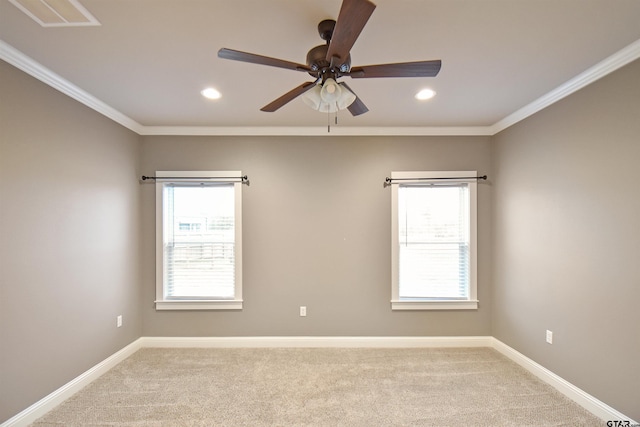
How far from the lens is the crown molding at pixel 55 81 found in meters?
1.89

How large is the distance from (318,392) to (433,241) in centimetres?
208

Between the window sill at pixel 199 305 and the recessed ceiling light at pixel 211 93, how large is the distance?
7.38 feet

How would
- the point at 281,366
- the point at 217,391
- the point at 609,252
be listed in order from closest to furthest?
1. the point at 609,252
2. the point at 217,391
3. the point at 281,366

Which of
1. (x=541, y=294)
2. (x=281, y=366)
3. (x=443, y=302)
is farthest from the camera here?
(x=443, y=302)

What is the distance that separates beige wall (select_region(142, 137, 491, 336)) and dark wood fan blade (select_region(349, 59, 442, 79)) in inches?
74.9

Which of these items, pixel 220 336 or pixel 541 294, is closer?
pixel 541 294

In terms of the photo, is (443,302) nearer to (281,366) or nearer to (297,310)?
(297,310)

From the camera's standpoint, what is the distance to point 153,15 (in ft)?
5.18

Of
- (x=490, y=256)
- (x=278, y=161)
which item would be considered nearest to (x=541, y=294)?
(x=490, y=256)

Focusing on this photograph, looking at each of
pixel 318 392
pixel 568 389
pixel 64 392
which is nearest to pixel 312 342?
pixel 318 392

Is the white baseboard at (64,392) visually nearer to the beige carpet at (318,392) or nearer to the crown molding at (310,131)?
the beige carpet at (318,392)

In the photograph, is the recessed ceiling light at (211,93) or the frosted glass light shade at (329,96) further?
the recessed ceiling light at (211,93)

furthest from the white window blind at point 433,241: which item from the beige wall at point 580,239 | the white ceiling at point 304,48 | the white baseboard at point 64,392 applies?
the white baseboard at point 64,392

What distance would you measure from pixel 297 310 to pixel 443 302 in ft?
5.73
